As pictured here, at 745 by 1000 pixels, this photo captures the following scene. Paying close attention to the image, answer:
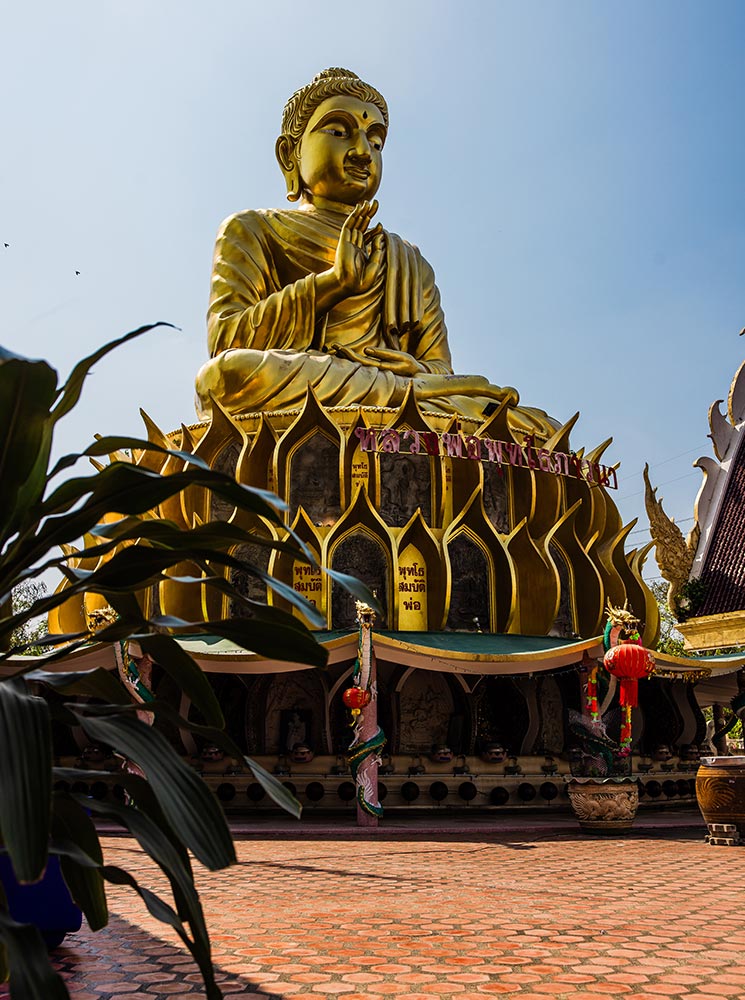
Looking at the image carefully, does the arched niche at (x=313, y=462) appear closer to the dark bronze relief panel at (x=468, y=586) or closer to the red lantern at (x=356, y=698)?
the dark bronze relief panel at (x=468, y=586)

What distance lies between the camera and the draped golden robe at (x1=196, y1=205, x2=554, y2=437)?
541 inches

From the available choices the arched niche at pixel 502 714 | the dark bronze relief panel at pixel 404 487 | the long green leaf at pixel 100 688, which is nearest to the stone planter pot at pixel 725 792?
the arched niche at pixel 502 714

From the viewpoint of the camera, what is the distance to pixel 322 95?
53.2ft

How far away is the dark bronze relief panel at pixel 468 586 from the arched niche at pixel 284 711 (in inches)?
80.2

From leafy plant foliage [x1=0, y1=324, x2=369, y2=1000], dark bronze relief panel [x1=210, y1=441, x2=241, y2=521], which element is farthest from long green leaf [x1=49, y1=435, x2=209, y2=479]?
dark bronze relief panel [x1=210, y1=441, x2=241, y2=521]

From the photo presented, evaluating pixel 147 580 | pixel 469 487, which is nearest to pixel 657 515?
pixel 469 487

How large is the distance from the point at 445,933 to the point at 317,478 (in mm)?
9057

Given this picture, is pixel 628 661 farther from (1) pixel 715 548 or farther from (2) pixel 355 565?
(1) pixel 715 548

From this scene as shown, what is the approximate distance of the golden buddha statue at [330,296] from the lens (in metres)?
13.8

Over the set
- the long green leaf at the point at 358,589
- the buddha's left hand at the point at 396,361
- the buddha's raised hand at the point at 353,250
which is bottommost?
the long green leaf at the point at 358,589

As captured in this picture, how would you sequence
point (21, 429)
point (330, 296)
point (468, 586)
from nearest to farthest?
point (21, 429) < point (468, 586) < point (330, 296)

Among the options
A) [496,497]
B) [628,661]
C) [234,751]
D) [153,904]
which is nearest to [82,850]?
[153,904]

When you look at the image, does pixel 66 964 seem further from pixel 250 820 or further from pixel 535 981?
pixel 250 820

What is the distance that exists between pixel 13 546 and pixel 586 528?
1293cm
